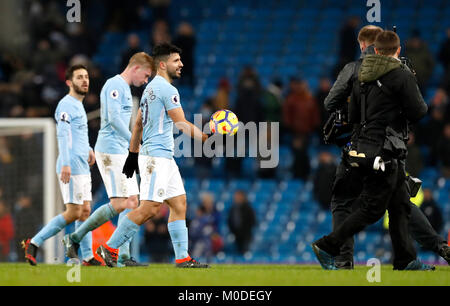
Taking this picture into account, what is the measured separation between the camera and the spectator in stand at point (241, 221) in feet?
52.8

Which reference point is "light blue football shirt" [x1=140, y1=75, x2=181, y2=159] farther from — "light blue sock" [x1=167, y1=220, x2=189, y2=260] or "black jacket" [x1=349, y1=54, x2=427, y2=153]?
"black jacket" [x1=349, y1=54, x2=427, y2=153]

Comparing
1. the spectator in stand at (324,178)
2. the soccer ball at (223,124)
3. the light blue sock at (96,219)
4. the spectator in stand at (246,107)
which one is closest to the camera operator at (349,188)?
the soccer ball at (223,124)

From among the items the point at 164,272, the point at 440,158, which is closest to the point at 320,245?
the point at 164,272

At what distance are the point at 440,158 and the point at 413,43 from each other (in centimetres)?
247

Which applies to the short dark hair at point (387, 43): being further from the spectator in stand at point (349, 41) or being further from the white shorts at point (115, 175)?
the spectator in stand at point (349, 41)

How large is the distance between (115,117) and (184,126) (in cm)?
121

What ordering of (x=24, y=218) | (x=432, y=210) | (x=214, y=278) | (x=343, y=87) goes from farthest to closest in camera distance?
(x=24, y=218) < (x=432, y=210) < (x=343, y=87) < (x=214, y=278)

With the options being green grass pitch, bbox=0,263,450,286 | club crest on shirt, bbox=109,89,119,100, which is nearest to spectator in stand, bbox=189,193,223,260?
club crest on shirt, bbox=109,89,119,100

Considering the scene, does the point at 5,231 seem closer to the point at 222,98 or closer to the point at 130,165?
the point at 222,98

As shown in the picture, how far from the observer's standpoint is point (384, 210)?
27.6 feet

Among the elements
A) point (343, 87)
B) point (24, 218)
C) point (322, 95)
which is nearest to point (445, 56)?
point (322, 95)

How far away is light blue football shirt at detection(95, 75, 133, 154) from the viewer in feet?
32.3

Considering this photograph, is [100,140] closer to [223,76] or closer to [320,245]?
[320,245]
